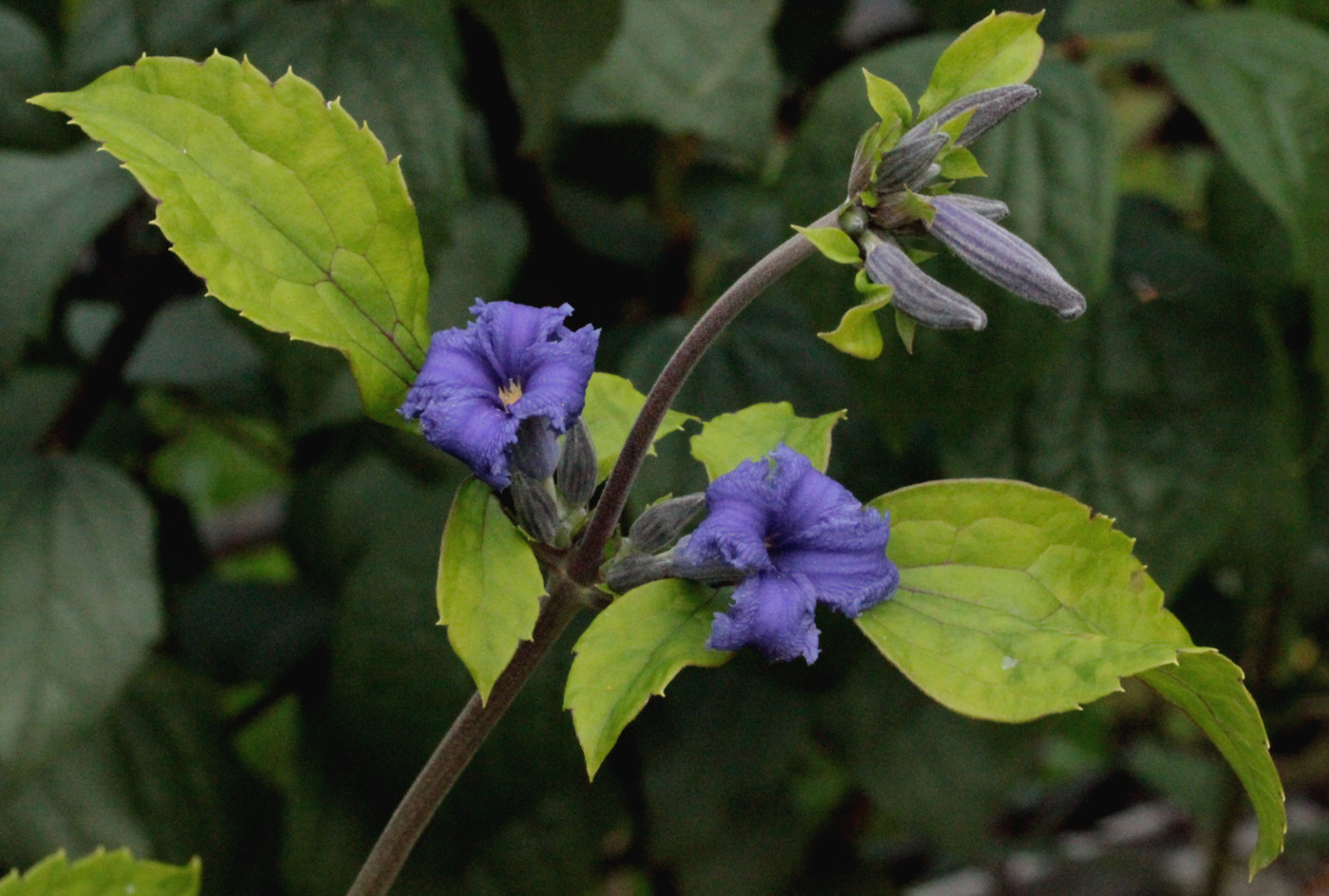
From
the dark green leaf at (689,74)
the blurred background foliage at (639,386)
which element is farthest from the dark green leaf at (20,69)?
the dark green leaf at (689,74)

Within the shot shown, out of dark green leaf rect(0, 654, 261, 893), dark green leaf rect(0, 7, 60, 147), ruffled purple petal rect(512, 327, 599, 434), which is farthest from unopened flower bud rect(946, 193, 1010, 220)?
dark green leaf rect(0, 7, 60, 147)

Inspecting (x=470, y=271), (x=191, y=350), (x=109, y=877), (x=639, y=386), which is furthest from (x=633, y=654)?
(x=191, y=350)

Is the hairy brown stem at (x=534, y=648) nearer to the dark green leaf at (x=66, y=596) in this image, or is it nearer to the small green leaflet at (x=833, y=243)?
the small green leaflet at (x=833, y=243)

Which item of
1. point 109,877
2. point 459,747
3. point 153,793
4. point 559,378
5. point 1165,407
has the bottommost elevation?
point 153,793

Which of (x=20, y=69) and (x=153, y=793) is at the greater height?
(x=20, y=69)

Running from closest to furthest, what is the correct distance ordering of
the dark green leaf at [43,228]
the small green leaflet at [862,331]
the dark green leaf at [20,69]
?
the small green leaflet at [862,331] → the dark green leaf at [43,228] → the dark green leaf at [20,69]

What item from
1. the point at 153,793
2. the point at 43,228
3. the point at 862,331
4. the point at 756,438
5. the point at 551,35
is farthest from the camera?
the point at 153,793

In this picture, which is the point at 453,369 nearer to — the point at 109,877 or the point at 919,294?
the point at 919,294

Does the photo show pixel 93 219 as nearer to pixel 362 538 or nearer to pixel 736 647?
pixel 362 538

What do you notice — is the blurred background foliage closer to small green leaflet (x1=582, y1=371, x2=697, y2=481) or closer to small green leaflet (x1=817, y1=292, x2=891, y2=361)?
small green leaflet (x1=582, y1=371, x2=697, y2=481)
